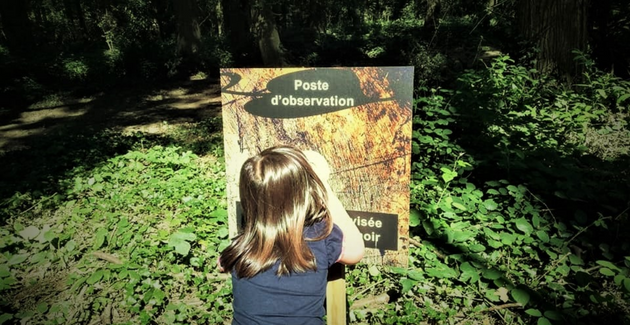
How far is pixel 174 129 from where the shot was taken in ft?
27.1

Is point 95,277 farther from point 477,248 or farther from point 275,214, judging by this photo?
point 477,248

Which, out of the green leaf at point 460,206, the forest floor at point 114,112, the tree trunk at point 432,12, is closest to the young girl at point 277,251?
the green leaf at point 460,206

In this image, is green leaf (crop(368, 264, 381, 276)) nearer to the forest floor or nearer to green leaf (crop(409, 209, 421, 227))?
green leaf (crop(409, 209, 421, 227))

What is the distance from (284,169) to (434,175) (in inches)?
110

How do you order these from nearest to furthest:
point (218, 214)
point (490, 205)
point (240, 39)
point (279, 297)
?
point (279, 297)
point (490, 205)
point (218, 214)
point (240, 39)

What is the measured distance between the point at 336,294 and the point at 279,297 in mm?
627

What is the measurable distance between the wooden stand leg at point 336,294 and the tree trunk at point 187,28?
14.4 m

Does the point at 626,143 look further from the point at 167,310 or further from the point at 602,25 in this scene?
the point at 167,310

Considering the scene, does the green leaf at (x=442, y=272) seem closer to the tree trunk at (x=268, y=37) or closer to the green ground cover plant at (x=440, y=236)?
the green ground cover plant at (x=440, y=236)

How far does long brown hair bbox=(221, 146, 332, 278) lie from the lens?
1753 mm

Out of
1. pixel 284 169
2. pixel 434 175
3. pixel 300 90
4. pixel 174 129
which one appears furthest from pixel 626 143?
pixel 174 129

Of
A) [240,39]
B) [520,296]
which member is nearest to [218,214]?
[520,296]

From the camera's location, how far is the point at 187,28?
48.3 feet

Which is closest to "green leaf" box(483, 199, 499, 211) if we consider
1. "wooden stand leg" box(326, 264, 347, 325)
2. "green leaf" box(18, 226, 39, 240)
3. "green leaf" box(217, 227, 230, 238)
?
"wooden stand leg" box(326, 264, 347, 325)
